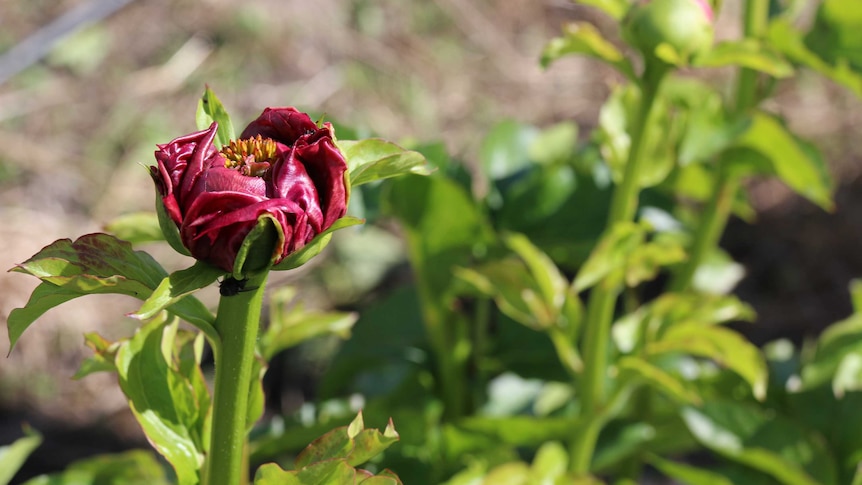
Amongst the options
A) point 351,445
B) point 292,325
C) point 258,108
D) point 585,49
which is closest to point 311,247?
point 351,445

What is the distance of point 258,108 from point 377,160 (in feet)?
5.59

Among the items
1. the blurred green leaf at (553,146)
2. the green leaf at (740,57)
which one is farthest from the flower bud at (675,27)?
the blurred green leaf at (553,146)

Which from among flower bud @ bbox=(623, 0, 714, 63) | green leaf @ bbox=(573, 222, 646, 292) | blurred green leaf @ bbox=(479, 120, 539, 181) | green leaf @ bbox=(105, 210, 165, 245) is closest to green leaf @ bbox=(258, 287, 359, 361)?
green leaf @ bbox=(105, 210, 165, 245)

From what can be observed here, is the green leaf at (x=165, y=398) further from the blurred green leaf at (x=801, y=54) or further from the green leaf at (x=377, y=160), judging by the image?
the blurred green leaf at (x=801, y=54)

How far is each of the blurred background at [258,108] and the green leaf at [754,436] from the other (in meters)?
0.83

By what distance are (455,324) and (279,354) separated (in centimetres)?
61

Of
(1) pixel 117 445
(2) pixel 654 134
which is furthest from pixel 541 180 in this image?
(1) pixel 117 445

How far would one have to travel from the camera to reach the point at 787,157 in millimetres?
983

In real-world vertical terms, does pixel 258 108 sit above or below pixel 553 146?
below

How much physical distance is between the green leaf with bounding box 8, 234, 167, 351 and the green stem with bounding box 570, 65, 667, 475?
0.46 meters

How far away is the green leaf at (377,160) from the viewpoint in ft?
1.66

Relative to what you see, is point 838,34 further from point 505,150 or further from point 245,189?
point 245,189

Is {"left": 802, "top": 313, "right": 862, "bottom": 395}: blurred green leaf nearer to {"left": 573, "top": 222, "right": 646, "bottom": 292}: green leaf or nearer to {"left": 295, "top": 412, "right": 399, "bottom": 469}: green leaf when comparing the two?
{"left": 573, "top": 222, "right": 646, "bottom": 292}: green leaf

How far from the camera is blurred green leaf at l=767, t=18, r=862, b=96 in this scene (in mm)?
922
